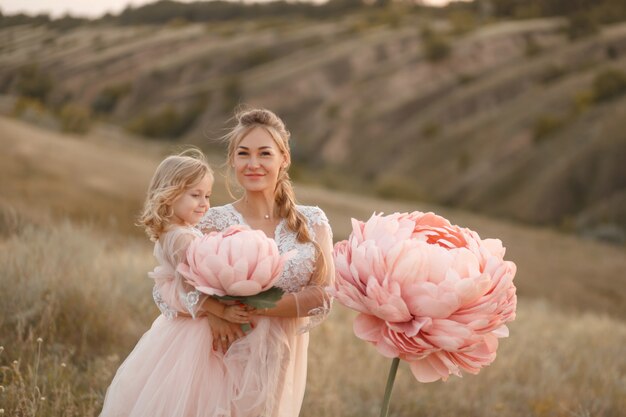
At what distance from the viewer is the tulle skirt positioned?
295 centimetres

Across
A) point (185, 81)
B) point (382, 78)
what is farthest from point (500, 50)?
point (185, 81)

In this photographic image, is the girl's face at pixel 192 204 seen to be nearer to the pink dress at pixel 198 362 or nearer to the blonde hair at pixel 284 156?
the pink dress at pixel 198 362

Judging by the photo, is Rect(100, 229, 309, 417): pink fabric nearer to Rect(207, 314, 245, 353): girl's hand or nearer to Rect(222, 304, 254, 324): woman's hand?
Rect(207, 314, 245, 353): girl's hand

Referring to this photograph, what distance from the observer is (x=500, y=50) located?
52.0 m

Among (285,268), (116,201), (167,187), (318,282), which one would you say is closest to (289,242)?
(285,268)

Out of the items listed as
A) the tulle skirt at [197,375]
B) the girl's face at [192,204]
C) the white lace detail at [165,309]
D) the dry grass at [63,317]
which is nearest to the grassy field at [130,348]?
the dry grass at [63,317]

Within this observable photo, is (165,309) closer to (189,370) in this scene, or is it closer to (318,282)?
(189,370)

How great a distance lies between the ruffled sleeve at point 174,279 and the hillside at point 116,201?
6.23 m

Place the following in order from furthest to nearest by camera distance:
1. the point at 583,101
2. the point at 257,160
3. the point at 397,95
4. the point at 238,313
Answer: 1. the point at 397,95
2. the point at 583,101
3. the point at 257,160
4. the point at 238,313

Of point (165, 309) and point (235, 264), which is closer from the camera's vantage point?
point (235, 264)

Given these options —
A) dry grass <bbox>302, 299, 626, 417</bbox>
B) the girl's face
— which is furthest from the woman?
dry grass <bbox>302, 299, 626, 417</bbox>

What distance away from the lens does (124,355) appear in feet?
15.7

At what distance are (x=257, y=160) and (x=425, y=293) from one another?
143cm

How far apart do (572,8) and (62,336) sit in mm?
62348
